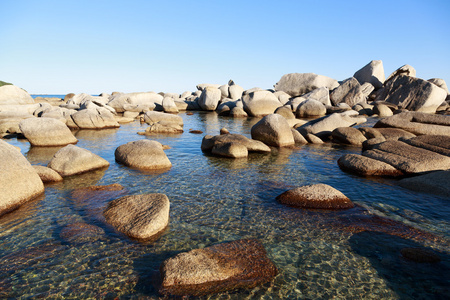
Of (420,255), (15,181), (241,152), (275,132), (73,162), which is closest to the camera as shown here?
(420,255)

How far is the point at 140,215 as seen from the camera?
607 centimetres

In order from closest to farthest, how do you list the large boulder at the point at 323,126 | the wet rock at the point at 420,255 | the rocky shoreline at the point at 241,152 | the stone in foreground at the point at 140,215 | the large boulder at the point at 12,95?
the wet rock at the point at 420,255, the rocky shoreline at the point at 241,152, the stone in foreground at the point at 140,215, the large boulder at the point at 323,126, the large boulder at the point at 12,95

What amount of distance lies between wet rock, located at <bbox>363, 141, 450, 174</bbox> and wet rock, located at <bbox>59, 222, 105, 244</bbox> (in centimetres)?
1006

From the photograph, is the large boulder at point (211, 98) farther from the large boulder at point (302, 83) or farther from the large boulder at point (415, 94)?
the large boulder at point (415, 94)

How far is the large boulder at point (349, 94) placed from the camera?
125 ft

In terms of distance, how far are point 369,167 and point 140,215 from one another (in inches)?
329

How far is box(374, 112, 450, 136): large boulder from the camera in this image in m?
14.3

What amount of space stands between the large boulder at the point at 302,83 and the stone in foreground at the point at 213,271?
139 feet

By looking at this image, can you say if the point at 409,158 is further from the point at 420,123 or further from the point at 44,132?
the point at 44,132

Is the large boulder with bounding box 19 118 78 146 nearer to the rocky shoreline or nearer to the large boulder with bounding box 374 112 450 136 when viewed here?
the rocky shoreline

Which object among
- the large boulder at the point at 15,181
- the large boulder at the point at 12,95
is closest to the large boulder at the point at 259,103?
the large boulder at the point at 12,95

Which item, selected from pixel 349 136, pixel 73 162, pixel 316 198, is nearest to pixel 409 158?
pixel 316 198

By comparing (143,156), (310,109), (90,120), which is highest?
(310,109)

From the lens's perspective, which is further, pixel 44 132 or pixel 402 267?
pixel 44 132
